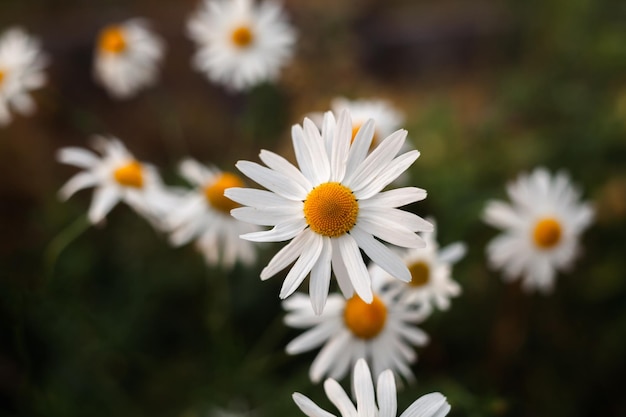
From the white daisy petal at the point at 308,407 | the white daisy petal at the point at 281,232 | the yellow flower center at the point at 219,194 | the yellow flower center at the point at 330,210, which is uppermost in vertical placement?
the yellow flower center at the point at 219,194

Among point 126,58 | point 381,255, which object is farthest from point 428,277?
point 126,58

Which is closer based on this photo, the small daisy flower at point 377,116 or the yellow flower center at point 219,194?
the yellow flower center at point 219,194

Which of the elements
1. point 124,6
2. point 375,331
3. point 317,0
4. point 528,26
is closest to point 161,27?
point 124,6

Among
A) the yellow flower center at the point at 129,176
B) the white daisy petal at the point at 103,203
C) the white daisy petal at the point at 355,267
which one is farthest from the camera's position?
the yellow flower center at the point at 129,176

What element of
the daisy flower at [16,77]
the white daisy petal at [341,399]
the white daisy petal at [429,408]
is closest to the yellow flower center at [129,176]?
the daisy flower at [16,77]

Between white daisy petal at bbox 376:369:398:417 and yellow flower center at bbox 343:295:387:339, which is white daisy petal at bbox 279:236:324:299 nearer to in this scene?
white daisy petal at bbox 376:369:398:417

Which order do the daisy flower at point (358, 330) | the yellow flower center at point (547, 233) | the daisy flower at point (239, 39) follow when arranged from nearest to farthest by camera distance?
the daisy flower at point (358, 330)
the yellow flower center at point (547, 233)
the daisy flower at point (239, 39)

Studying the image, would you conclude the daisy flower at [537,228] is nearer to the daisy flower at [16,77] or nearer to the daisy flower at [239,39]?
the daisy flower at [239,39]

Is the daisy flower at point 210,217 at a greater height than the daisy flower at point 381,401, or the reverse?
the daisy flower at point 210,217
